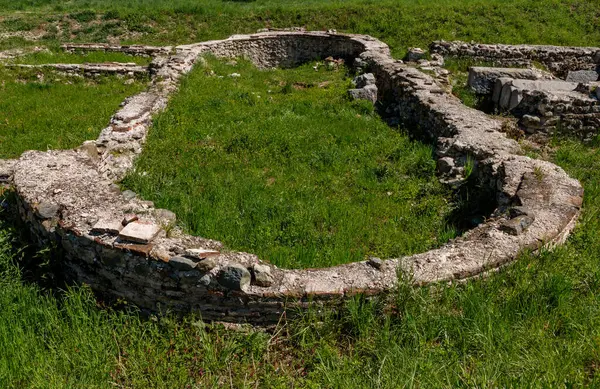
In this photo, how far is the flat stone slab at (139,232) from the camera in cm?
430

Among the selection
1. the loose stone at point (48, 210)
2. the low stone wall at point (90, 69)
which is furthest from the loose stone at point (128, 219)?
the low stone wall at point (90, 69)

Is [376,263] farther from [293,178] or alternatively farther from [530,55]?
[530,55]

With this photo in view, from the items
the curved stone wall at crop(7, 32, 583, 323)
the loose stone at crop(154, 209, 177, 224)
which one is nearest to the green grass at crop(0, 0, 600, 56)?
the curved stone wall at crop(7, 32, 583, 323)

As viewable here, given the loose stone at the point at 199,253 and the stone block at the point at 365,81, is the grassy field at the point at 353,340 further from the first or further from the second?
the stone block at the point at 365,81

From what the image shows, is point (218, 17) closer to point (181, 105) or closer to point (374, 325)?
point (181, 105)

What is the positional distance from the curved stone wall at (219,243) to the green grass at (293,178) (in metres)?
0.68

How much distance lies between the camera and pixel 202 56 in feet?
49.9

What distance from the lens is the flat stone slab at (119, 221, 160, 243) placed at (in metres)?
4.30

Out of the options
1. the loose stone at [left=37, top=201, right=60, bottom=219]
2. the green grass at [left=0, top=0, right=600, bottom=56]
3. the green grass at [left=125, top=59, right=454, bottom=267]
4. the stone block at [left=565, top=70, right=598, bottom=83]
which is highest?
the green grass at [left=0, top=0, right=600, bottom=56]

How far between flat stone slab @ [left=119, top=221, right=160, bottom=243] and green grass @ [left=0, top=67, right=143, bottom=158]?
14.9 ft

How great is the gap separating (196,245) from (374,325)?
6.13ft

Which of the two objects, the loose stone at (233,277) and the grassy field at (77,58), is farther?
the grassy field at (77,58)

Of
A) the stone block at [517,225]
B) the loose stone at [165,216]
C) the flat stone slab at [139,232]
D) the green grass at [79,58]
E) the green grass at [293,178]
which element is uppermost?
the green grass at [79,58]

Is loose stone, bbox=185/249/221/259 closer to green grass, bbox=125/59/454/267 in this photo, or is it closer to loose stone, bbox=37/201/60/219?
green grass, bbox=125/59/454/267
